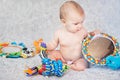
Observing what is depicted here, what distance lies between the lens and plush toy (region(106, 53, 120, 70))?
1.22 metres

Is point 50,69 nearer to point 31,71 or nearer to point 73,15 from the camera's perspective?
point 31,71

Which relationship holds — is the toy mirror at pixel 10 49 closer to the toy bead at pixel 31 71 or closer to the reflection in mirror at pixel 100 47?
the toy bead at pixel 31 71

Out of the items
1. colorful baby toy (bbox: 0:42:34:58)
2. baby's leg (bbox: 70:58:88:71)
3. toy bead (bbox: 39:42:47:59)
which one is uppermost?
toy bead (bbox: 39:42:47:59)

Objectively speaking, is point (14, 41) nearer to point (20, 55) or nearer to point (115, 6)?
point (20, 55)

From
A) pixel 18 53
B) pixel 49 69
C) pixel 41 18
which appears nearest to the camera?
pixel 49 69

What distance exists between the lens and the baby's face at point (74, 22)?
1.24 metres

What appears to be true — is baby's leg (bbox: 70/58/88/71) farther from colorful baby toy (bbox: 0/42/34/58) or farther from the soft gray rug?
the soft gray rug

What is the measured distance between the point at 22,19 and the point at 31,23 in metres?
0.07

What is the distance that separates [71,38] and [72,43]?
0.07ft

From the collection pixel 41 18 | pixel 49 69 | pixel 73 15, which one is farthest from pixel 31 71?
pixel 41 18

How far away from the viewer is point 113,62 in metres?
1.23

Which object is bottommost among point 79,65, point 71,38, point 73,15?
point 79,65

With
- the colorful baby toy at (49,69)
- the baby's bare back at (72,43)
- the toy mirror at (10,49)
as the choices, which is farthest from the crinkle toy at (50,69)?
the toy mirror at (10,49)

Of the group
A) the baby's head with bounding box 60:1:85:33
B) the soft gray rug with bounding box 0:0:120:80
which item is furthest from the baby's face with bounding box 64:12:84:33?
the soft gray rug with bounding box 0:0:120:80
